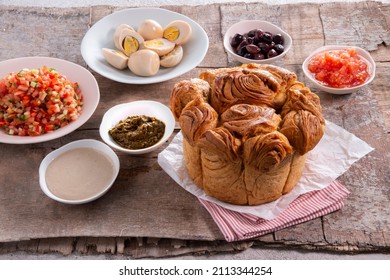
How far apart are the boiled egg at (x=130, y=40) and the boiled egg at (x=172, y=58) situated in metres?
0.20

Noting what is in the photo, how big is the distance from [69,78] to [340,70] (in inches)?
74.1

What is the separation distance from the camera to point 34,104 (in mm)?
3523

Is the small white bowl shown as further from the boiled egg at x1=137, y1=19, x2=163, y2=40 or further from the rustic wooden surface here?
the boiled egg at x1=137, y1=19, x2=163, y2=40

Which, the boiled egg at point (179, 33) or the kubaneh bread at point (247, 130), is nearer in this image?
the kubaneh bread at point (247, 130)

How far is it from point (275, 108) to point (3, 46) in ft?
8.10

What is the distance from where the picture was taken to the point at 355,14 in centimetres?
470

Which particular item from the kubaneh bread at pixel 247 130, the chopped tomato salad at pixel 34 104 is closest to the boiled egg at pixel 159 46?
the chopped tomato salad at pixel 34 104

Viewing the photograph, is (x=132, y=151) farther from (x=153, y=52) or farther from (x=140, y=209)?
(x=153, y=52)

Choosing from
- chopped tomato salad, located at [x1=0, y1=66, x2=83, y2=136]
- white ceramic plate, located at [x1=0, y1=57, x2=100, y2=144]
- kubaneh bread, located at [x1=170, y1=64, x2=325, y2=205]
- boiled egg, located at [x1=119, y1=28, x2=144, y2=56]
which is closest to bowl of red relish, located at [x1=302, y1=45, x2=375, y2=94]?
kubaneh bread, located at [x1=170, y1=64, x2=325, y2=205]

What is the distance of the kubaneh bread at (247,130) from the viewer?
2.84 meters

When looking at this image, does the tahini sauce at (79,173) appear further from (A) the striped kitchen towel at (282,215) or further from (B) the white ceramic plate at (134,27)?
(B) the white ceramic plate at (134,27)

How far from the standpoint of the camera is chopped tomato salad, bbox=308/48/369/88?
3.89 metres

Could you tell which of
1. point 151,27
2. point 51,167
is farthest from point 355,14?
point 51,167

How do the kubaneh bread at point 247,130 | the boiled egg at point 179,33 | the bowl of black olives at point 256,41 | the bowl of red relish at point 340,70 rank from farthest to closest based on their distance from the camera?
the boiled egg at point 179,33, the bowl of black olives at point 256,41, the bowl of red relish at point 340,70, the kubaneh bread at point 247,130
